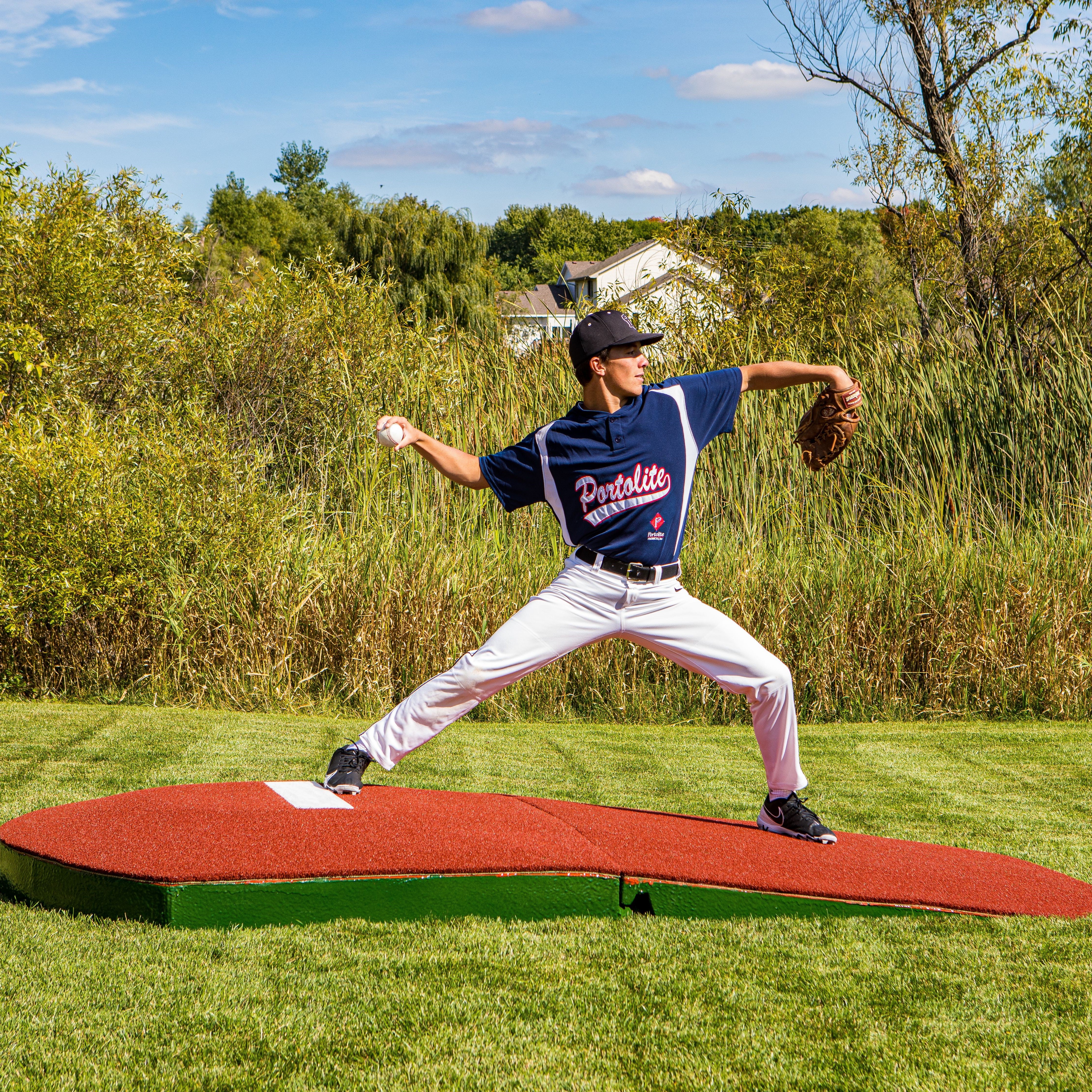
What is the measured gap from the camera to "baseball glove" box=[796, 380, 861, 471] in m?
4.65

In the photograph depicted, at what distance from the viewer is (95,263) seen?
9820 millimetres

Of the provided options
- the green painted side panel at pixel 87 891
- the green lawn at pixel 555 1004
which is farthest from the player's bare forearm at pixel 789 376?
the green painted side panel at pixel 87 891

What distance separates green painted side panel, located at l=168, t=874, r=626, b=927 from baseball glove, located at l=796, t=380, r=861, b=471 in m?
2.05

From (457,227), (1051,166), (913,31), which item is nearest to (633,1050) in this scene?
(1051,166)

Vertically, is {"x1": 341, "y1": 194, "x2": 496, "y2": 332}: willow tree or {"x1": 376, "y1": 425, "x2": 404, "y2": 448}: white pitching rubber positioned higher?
{"x1": 341, "y1": 194, "x2": 496, "y2": 332}: willow tree

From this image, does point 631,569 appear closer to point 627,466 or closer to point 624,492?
point 624,492

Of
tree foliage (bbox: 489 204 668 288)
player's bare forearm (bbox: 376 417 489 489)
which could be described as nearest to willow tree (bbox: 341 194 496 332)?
tree foliage (bbox: 489 204 668 288)

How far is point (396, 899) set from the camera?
373 centimetres

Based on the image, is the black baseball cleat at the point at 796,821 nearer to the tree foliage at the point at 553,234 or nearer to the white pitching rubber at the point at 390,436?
the white pitching rubber at the point at 390,436

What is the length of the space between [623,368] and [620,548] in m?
0.78

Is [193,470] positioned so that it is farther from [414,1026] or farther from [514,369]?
[414,1026]

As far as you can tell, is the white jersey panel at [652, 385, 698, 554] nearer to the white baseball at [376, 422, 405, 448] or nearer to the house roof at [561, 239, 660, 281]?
the white baseball at [376, 422, 405, 448]

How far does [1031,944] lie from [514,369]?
29.8 feet

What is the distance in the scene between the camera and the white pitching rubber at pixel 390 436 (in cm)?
439
